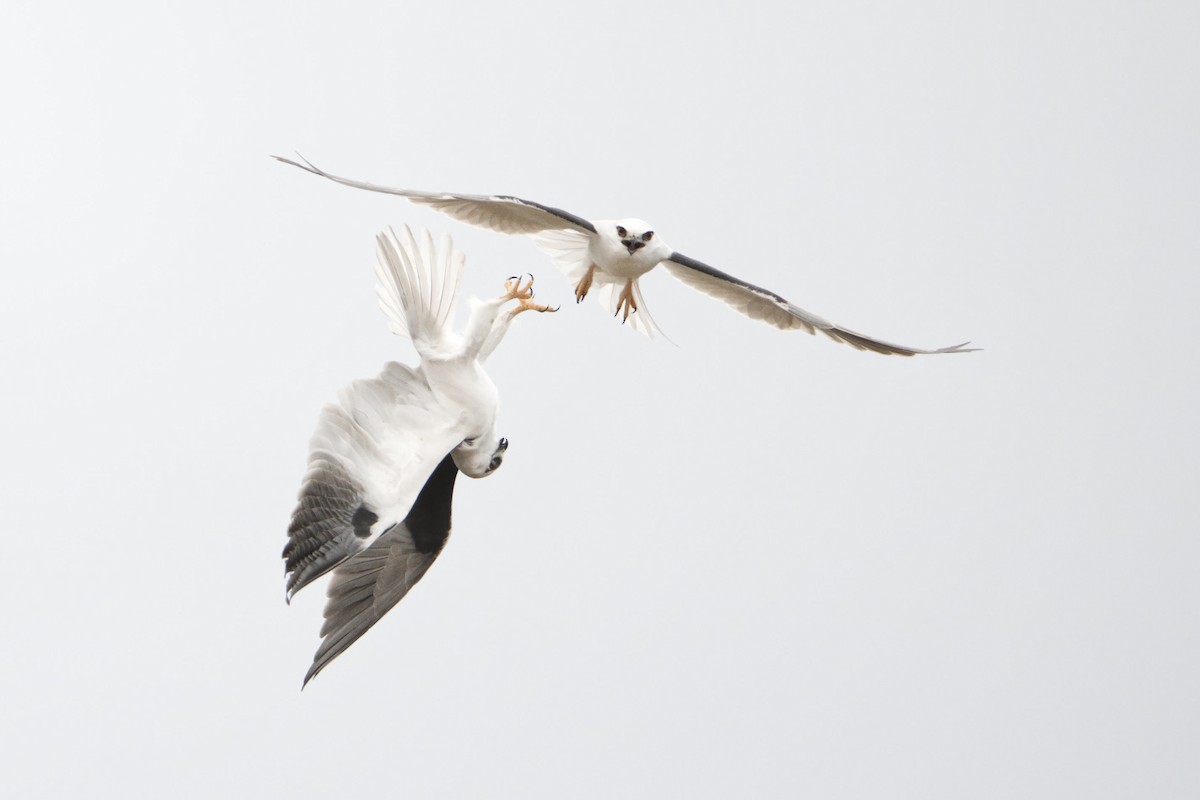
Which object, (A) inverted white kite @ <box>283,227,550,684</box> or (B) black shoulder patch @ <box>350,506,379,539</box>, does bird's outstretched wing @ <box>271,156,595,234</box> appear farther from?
(B) black shoulder patch @ <box>350,506,379,539</box>

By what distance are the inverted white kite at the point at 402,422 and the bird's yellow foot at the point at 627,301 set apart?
49.5 inches

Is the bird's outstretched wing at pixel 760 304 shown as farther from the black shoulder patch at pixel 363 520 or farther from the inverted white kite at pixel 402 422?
the black shoulder patch at pixel 363 520

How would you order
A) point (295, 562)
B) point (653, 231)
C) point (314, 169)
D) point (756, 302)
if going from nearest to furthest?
1. point (314, 169)
2. point (295, 562)
3. point (653, 231)
4. point (756, 302)

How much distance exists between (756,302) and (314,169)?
182 inches

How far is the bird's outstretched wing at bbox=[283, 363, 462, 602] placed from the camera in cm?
1155

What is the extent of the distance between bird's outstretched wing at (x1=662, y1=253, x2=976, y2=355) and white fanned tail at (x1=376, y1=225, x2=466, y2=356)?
2104mm

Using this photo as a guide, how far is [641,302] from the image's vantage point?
13445mm

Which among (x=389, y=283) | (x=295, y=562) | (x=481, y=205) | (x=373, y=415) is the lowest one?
(x=295, y=562)

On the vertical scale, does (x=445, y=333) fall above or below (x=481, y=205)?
below

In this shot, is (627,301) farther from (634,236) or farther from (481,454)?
(481,454)

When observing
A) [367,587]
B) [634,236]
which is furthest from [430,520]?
[634,236]

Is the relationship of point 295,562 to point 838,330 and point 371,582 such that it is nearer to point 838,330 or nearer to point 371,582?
point 371,582

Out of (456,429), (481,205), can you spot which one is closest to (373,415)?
(456,429)

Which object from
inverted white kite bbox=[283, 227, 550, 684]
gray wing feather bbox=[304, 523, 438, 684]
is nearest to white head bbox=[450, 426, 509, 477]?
inverted white kite bbox=[283, 227, 550, 684]
